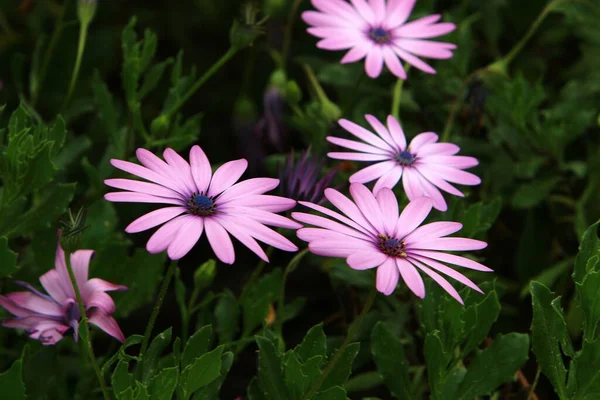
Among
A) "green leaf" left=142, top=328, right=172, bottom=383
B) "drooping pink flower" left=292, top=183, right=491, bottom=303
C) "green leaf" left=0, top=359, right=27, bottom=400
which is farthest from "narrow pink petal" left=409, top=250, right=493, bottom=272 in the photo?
"green leaf" left=0, top=359, right=27, bottom=400

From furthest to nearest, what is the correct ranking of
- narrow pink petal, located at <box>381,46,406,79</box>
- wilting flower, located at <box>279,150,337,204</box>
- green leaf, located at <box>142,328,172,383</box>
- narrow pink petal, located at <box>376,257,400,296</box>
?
narrow pink petal, located at <box>381,46,406,79</box>
wilting flower, located at <box>279,150,337,204</box>
green leaf, located at <box>142,328,172,383</box>
narrow pink petal, located at <box>376,257,400,296</box>

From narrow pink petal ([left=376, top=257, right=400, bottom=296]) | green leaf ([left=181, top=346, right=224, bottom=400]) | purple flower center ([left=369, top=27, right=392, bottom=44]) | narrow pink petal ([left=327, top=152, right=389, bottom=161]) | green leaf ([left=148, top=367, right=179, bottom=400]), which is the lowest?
green leaf ([left=148, top=367, right=179, bottom=400])

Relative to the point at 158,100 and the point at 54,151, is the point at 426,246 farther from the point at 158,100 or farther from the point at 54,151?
the point at 158,100

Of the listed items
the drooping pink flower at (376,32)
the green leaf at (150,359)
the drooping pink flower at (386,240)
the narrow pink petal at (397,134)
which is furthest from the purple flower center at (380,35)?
the green leaf at (150,359)

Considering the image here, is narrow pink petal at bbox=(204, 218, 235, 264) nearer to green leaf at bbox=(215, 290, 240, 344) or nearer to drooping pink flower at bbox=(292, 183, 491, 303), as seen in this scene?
drooping pink flower at bbox=(292, 183, 491, 303)

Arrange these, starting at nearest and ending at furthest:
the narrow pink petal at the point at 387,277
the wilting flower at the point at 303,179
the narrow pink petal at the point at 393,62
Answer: the narrow pink petal at the point at 387,277, the wilting flower at the point at 303,179, the narrow pink petal at the point at 393,62

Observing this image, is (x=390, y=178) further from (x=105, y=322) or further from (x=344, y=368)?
(x=105, y=322)

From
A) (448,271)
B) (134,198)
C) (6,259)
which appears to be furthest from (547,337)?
(6,259)

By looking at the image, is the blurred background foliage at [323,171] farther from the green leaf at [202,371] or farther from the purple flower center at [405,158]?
the purple flower center at [405,158]
